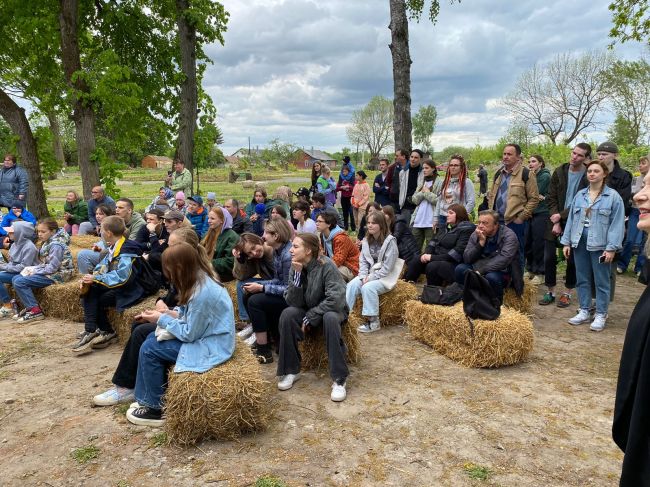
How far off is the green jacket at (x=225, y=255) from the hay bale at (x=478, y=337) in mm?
2509

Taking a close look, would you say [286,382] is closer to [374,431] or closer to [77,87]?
[374,431]

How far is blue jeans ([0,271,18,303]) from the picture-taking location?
623 centimetres

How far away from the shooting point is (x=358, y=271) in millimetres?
5777

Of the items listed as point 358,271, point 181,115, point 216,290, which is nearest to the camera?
point 216,290

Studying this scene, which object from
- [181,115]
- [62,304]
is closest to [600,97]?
[181,115]

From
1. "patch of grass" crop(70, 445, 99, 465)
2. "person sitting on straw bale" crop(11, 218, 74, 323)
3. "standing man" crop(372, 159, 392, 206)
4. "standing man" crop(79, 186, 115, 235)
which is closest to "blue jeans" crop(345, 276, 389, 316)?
"patch of grass" crop(70, 445, 99, 465)

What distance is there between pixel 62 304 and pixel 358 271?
13.1 feet

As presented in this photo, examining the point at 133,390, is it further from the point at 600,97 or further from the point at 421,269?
the point at 600,97

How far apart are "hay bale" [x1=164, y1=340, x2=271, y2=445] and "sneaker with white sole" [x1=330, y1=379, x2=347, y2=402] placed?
2.32ft

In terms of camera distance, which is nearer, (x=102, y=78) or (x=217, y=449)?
(x=217, y=449)

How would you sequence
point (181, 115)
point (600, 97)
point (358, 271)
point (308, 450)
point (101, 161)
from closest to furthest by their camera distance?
point (308, 450)
point (358, 271)
point (101, 161)
point (181, 115)
point (600, 97)

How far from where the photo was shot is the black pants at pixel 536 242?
6.51 meters

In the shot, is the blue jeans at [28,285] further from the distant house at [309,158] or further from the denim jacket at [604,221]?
the distant house at [309,158]

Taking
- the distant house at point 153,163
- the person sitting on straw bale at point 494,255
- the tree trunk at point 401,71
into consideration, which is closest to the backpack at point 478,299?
the person sitting on straw bale at point 494,255
